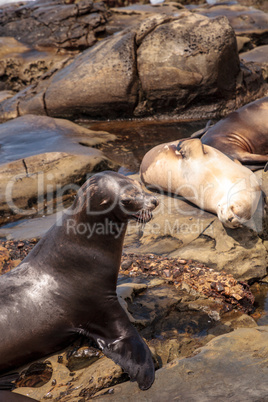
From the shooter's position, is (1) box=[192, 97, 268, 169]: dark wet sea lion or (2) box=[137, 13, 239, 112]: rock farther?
(2) box=[137, 13, 239, 112]: rock

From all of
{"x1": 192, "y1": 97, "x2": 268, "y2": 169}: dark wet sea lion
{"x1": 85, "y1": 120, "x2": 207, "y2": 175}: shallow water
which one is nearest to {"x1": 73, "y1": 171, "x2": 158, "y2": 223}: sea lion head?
{"x1": 192, "y1": 97, "x2": 268, "y2": 169}: dark wet sea lion

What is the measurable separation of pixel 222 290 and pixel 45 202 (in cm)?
424

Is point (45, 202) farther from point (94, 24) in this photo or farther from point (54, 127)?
point (94, 24)

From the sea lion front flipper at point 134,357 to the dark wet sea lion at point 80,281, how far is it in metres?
0.02

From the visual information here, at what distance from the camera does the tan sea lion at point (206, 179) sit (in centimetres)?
555

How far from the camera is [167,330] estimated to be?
407 cm

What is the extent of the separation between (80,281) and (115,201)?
0.68 m

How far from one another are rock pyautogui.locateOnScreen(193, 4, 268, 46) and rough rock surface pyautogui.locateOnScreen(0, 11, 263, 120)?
5483 millimetres

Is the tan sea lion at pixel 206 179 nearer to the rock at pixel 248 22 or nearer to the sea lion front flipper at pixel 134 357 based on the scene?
the sea lion front flipper at pixel 134 357

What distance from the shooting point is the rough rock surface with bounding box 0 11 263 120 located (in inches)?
468

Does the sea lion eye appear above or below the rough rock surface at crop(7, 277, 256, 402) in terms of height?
above

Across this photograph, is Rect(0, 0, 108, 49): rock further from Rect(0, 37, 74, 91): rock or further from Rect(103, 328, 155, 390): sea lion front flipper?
Rect(103, 328, 155, 390): sea lion front flipper

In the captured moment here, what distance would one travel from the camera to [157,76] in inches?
472
